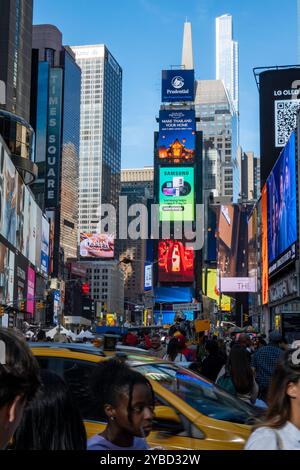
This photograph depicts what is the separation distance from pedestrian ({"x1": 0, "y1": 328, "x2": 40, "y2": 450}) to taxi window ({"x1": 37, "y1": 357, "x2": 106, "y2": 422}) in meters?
3.66

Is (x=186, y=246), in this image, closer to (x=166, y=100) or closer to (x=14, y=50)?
(x=166, y=100)

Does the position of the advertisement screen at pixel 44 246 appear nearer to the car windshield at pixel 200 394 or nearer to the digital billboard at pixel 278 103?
the digital billboard at pixel 278 103

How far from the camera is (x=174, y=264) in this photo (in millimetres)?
130625

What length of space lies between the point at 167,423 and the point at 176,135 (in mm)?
133084

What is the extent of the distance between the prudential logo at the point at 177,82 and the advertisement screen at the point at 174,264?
38.2 meters

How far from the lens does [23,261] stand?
83.4m

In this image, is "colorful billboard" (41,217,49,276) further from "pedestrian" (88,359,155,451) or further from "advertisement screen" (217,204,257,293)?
"pedestrian" (88,359,155,451)

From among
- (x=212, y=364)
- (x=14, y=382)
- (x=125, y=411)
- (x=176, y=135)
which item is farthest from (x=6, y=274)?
(x=176, y=135)

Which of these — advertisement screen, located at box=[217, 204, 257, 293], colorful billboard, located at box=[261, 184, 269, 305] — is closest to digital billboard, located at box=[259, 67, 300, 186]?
colorful billboard, located at box=[261, 184, 269, 305]

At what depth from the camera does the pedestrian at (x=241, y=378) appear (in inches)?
312

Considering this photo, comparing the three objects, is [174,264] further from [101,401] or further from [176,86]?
[101,401]
